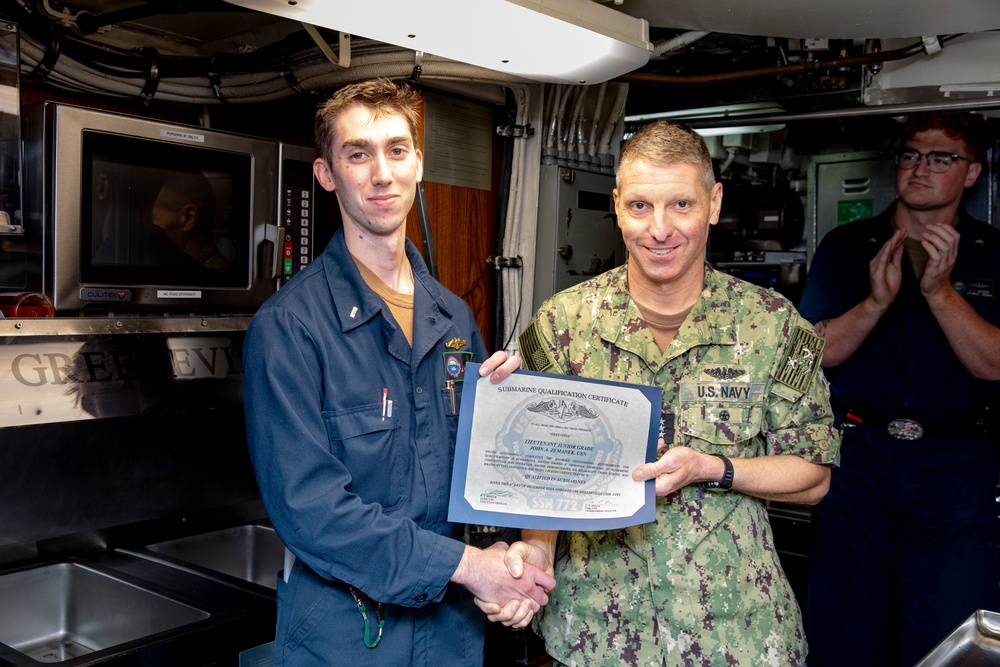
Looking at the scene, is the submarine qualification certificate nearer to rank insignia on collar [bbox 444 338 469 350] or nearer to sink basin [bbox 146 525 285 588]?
rank insignia on collar [bbox 444 338 469 350]

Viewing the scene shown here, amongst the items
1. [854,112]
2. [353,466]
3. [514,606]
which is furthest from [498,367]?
[854,112]

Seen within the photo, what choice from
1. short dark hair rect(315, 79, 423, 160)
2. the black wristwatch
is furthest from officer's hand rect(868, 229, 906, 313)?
short dark hair rect(315, 79, 423, 160)

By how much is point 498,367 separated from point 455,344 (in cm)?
25

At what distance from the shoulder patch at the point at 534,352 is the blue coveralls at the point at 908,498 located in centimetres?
161

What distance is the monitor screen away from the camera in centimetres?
244

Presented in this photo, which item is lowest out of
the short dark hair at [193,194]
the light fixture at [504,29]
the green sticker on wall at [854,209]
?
the short dark hair at [193,194]

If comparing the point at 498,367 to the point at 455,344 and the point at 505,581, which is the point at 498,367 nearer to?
the point at 455,344

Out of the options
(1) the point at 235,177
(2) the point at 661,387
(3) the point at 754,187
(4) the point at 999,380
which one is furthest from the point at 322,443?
(3) the point at 754,187

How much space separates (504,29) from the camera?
1991 mm

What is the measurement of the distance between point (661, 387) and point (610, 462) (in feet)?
0.89

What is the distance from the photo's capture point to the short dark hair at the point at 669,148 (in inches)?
78.4

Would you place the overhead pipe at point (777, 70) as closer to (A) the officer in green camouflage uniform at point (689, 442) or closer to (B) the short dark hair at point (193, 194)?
(A) the officer in green camouflage uniform at point (689, 442)


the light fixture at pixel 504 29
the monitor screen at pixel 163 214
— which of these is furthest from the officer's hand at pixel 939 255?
the monitor screen at pixel 163 214

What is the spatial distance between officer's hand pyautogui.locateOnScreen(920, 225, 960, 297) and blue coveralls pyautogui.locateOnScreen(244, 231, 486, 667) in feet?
6.10
